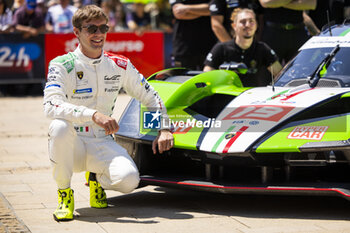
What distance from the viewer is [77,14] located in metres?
5.17

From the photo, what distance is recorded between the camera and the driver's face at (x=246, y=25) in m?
7.10

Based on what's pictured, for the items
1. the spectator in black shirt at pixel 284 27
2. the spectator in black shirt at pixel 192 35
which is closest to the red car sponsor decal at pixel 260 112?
the spectator in black shirt at pixel 284 27

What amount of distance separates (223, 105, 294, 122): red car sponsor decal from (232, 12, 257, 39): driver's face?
183cm

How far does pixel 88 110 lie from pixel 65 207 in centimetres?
74

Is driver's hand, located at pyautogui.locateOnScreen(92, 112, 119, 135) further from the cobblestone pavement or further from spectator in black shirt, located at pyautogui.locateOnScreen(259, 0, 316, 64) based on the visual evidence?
spectator in black shirt, located at pyautogui.locateOnScreen(259, 0, 316, 64)

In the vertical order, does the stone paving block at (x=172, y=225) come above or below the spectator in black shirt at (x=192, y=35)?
below

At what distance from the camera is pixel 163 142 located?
5.18 meters

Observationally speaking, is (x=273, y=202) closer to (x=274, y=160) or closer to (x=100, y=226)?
(x=274, y=160)

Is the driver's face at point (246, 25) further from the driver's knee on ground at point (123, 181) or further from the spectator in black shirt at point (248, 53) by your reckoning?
the driver's knee on ground at point (123, 181)

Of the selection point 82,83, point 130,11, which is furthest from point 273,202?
point 130,11

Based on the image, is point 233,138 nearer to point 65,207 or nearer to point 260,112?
point 260,112

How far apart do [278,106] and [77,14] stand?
5.50 ft

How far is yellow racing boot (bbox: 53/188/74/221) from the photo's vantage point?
491 cm

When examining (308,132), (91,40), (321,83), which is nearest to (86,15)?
(91,40)
